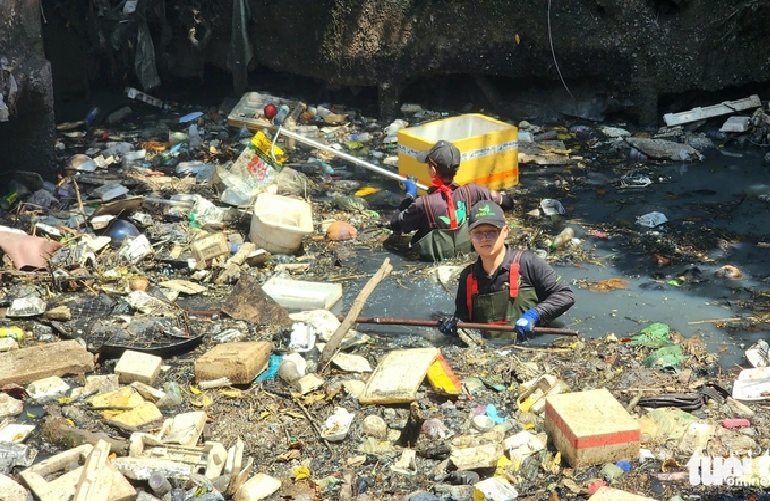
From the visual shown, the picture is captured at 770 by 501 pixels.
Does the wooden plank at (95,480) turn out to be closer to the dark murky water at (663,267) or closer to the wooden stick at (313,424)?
the wooden stick at (313,424)

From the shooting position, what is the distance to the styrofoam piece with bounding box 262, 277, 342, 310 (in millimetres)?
6504

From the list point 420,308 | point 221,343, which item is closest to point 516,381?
point 420,308

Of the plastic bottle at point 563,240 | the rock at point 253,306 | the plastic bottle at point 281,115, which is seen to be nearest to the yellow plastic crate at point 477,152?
the plastic bottle at point 563,240

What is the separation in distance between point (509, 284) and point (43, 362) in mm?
2959

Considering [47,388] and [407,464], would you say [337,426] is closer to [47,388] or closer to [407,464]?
[407,464]

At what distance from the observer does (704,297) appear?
6469mm

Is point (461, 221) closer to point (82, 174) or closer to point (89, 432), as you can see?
point (89, 432)

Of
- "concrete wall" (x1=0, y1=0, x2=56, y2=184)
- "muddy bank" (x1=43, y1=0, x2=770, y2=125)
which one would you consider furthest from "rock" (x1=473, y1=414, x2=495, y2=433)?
"muddy bank" (x1=43, y1=0, x2=770, y2=125)

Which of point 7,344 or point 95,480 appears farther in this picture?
point 7,344

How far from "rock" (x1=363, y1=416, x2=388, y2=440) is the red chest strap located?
1328 millimetres

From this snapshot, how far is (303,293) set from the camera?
6.60 m

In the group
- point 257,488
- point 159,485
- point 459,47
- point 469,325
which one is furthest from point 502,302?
point 459,47

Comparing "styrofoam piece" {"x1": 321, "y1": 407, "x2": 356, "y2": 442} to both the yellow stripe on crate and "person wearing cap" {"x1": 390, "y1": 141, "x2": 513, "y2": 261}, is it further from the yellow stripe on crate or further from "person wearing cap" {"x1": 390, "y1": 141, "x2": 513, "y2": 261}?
the yellow stripe on crate

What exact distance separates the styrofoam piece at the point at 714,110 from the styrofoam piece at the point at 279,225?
5.06 m
